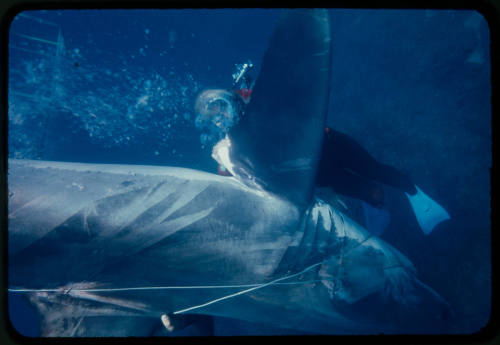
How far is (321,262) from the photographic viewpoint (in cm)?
212

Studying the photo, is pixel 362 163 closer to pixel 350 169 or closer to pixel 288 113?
pixel 350 169

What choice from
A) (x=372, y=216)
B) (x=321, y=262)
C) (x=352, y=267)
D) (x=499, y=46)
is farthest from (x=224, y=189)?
(x=372, y=216)

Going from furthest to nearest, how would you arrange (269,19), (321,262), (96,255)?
(269,19) < (321,262) < (96,255)

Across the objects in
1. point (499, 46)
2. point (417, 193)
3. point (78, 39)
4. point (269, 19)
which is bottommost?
point (417, 193)

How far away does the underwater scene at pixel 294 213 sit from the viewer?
59.9 inches

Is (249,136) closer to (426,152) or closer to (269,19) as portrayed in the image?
(426,152)

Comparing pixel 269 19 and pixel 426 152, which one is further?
pixel 269 19

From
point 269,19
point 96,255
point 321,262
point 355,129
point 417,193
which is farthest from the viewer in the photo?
point 269,19

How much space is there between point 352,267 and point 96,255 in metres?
2.16

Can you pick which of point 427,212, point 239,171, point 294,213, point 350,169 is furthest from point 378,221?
point 239,171

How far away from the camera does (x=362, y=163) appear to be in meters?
3.02

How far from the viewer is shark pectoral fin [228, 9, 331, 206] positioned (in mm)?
1505

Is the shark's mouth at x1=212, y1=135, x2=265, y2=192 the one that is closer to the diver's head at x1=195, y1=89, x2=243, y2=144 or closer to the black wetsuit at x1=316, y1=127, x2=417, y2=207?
the diver's head at x1=195, y1=89, x2=243, y2=144

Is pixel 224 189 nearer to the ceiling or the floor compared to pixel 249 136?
nearer to the floor
